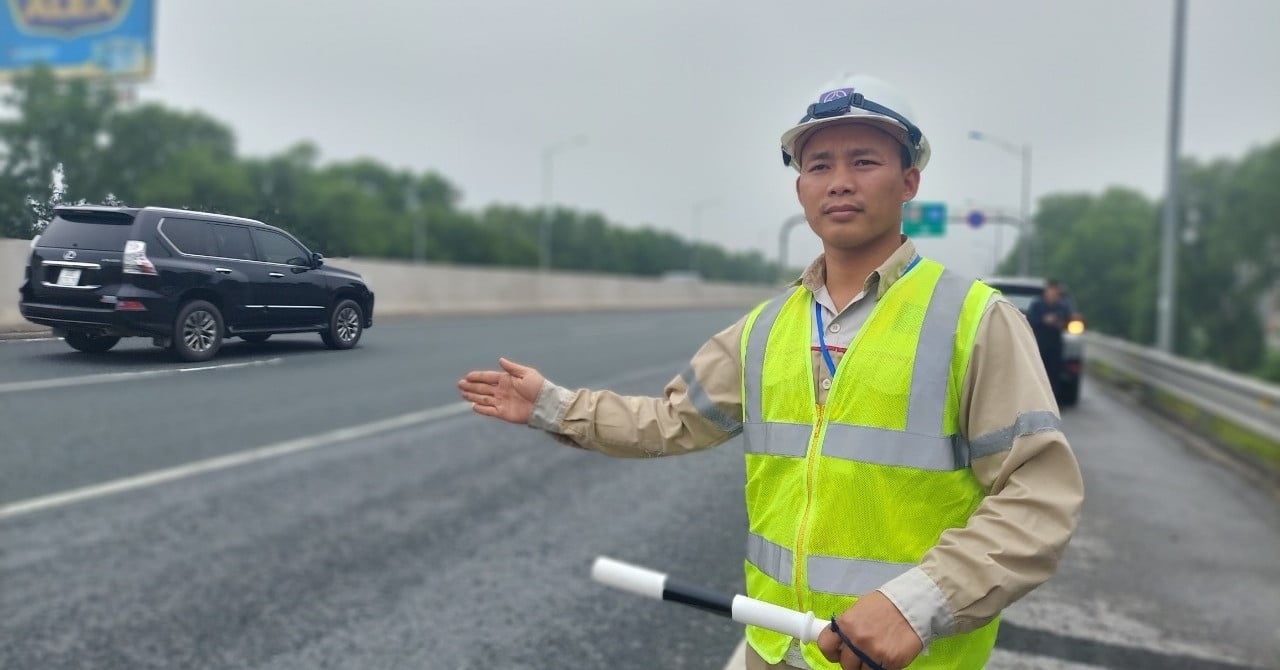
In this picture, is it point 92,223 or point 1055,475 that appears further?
point 1055,475

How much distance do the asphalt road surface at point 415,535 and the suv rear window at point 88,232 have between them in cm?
17

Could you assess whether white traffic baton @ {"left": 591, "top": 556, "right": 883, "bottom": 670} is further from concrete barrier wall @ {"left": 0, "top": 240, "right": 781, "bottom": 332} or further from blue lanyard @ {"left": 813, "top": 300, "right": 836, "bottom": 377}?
concrete barrier wall @ {"left": 0, "top": 240, "right": 781, "bottom": 332}

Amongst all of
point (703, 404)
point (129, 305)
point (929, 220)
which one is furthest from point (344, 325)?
point (929, 220)

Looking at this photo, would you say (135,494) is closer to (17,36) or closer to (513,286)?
(513,286)

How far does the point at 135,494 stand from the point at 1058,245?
10869cm

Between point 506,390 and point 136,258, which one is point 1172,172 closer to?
point 506,390

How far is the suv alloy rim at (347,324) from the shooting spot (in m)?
1.99

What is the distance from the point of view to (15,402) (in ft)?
70.3

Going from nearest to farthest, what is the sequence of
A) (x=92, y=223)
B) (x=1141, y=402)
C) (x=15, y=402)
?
(x=92, y=223) → (x=1141, y=402) → (x=15, y=402)

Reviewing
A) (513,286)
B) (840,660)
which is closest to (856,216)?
(840,660)

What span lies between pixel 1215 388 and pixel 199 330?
15243mm

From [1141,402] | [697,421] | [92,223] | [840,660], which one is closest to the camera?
[92,223]

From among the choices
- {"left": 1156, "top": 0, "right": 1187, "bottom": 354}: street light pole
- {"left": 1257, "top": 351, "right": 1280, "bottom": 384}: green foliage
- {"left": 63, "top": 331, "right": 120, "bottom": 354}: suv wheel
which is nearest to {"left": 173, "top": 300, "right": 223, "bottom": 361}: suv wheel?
{"left": 63, "top": 331, "right": 120, "bottom": 354}: suv wheel

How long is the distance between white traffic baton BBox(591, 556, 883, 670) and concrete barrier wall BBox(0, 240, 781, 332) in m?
0.78
